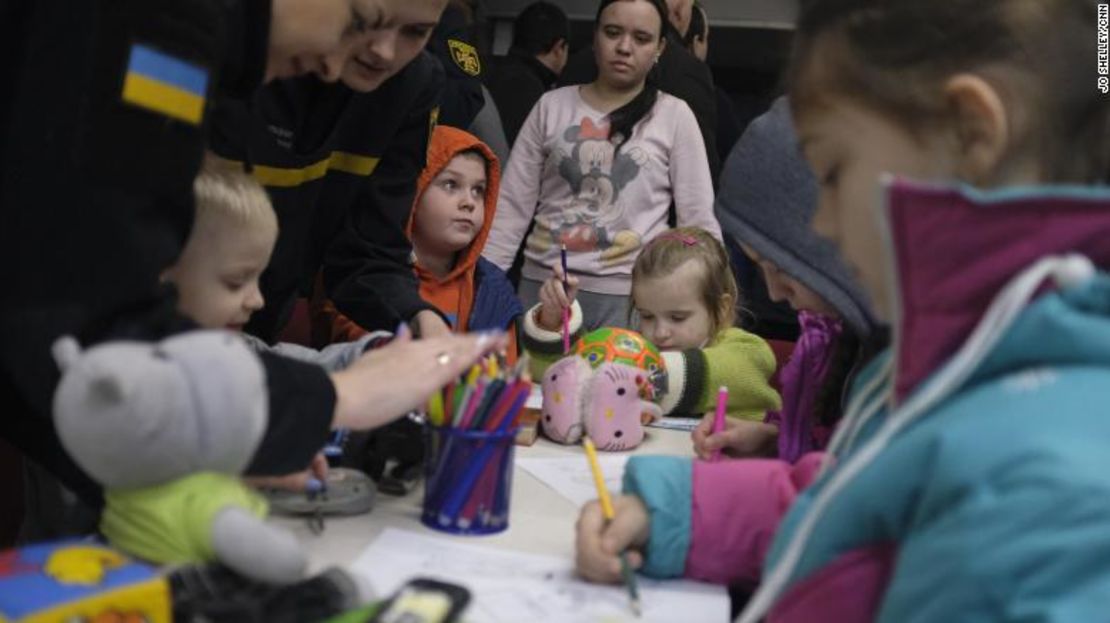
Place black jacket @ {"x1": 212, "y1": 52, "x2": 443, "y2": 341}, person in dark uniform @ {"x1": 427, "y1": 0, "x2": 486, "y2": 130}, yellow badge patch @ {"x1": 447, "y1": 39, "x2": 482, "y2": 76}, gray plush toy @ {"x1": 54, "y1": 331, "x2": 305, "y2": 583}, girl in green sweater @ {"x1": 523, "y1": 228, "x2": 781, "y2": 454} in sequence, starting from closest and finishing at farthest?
1. gray plush toy @ {"x1": 54, "y1": 331, "x2": 305, "y2": 583}
2. black jacket @ {"x1": 212, "y1": 52, "x2": 443, "y2": 341}
3. girl in green sweater @ {"x1": 523, "y1": 228, "x2": 781, "y2": 454}
4. person in dark uniform @ {"x1": 427, "y1": 0, "x2": 486, "y2": 130}
5. yellow badge patch @ {"x1": 447, "y1": 39, "x2": 482, "y2": 76}

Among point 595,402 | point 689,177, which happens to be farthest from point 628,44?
point 595,402

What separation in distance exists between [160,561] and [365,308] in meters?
0.87

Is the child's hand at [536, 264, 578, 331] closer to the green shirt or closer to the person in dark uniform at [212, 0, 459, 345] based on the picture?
the person in dark uniform at [212, 0, 459, 345]

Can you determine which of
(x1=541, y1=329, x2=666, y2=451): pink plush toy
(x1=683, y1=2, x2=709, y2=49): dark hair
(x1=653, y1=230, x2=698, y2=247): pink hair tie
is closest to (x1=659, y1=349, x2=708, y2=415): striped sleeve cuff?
(x1=541, y1=329, x2=666, y2=451): pink plush toy

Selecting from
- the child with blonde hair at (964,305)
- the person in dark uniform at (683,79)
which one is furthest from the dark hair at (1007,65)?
the person in dark uniform at (683,79)

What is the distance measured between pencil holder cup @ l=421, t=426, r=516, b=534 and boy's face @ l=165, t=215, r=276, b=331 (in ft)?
1.16

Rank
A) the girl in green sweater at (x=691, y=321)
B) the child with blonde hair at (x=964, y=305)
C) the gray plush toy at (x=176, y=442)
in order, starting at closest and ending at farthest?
1. the child with blonde hair at (x=964, y=305)
2. the gray plush toy at (x=176, y=442)
3. the girl in green sweater at (x=691, y=321)

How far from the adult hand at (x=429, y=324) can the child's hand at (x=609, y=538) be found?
550 millimetres

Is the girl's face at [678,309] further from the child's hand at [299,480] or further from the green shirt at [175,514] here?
the green shirt at [175,514]

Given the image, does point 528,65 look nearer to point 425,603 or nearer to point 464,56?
point 464,56

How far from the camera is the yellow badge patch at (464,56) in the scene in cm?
264

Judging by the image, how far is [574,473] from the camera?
124cm

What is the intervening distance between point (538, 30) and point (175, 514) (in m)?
3.16

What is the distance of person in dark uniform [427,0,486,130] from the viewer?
8.11ft
